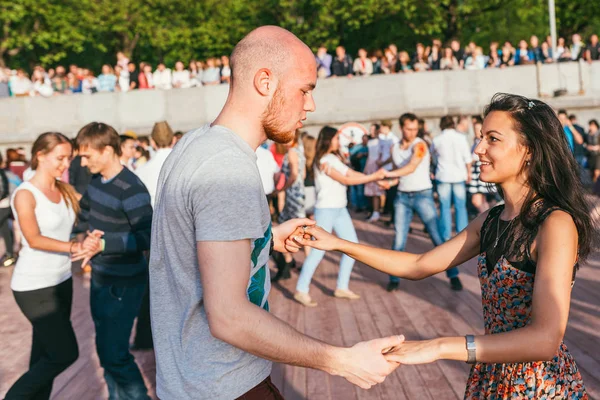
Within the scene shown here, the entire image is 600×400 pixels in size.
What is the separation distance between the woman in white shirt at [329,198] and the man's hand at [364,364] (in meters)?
5.29

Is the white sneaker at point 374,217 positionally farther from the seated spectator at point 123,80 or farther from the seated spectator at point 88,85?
the seated spectator at point 88,85

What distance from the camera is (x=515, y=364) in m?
2.50

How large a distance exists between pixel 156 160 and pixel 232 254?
5308 millimetres

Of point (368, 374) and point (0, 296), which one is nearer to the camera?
point (368, 374)

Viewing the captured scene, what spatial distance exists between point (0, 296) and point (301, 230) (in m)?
7.12

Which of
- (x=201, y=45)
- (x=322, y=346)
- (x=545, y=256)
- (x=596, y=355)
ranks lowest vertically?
(x=596, y=355)

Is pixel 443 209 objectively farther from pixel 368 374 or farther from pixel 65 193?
pixel 368 374

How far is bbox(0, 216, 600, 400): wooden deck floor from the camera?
4.95m

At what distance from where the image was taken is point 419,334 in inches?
243

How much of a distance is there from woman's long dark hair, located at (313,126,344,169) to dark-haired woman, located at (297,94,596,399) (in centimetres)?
462

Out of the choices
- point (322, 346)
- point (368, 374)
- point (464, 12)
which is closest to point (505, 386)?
point (368, 374)

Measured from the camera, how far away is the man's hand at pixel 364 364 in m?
2.00

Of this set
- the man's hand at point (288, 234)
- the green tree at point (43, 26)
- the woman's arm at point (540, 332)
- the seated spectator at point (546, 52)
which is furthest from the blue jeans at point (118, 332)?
the green tree at point (43, 26)

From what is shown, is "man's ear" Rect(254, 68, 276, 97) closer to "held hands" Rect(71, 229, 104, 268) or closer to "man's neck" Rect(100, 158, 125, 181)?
"held hands" Rect(71, 229, 104, 268)
